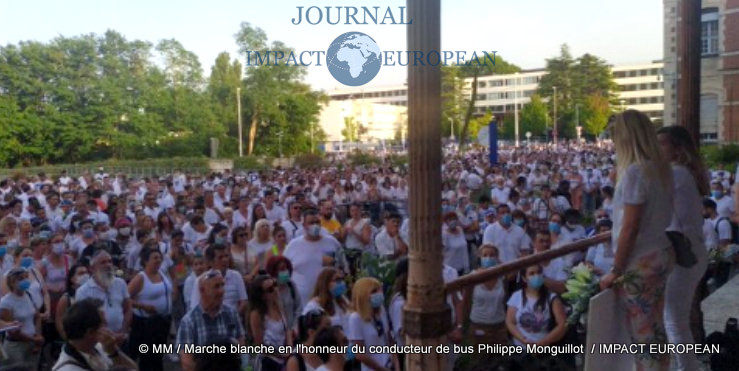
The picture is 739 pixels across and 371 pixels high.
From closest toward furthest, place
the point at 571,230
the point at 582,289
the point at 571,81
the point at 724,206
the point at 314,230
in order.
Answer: the point at 582,289
the point at 314,230
the point at 571,230
the point at 724,206
the point at 571,81

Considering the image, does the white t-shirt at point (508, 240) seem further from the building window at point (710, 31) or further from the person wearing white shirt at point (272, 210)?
the building window at point (710, 31)

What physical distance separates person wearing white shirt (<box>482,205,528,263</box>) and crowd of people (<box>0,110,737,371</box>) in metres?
0.02

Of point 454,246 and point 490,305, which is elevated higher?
point 454,246

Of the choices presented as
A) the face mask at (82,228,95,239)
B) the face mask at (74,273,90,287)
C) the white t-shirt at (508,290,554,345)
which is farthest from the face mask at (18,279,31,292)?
the white t-shirt at (508,290,554,345)

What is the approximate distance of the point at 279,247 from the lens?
936 centimetres

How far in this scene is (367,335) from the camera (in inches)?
225

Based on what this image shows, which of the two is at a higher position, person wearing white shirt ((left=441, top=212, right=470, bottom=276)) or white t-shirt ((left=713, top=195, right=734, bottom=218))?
white t-shirt ((left=713, top=195, right=734, bottom=218))

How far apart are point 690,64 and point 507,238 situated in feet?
12.0

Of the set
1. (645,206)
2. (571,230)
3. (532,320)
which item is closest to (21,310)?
(532,320)

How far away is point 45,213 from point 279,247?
668cm

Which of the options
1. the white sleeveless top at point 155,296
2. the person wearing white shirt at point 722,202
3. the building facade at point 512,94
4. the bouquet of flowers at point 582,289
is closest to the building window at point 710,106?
the person wearing white shirt at point 722,202

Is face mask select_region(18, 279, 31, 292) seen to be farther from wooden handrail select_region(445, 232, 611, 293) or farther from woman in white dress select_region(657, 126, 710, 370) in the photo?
woman in white dress select_region(657, 126, 710, 370)

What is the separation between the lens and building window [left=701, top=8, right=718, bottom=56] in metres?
42.8

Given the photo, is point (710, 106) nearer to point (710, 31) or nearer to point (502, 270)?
point (710, 31)
